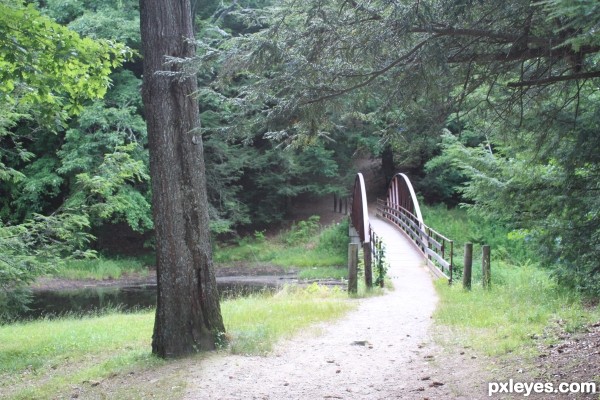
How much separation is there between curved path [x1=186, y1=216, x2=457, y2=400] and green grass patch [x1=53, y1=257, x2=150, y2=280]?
1621cm

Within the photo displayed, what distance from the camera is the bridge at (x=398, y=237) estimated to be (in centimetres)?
1234

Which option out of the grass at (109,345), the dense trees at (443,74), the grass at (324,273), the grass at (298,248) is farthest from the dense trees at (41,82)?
the grass at (298,248)

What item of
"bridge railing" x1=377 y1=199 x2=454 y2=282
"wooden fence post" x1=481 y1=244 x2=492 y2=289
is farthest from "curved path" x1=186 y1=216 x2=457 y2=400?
"bridge railing" x1=377 y1=199 x2=454 y2=282

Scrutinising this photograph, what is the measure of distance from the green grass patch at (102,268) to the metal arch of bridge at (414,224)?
1100 cm

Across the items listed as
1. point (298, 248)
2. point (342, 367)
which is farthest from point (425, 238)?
point (298, 248)

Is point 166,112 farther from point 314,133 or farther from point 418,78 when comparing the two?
point 418,78

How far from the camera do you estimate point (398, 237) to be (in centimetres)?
1939

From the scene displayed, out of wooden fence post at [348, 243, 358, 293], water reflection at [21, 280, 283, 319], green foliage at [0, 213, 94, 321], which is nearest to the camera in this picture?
green foliage at [0, 213, 94, 321]

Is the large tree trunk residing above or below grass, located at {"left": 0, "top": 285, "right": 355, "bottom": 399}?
above

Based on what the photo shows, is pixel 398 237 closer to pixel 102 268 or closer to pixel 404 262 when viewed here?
pixel 404 262

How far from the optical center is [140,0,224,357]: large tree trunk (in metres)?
6.34

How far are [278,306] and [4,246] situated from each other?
4757 millimetres

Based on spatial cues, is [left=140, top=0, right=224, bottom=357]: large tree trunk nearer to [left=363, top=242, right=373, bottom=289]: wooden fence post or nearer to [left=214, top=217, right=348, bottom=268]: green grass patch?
[left=363, top=242, right=373, bottom=289]: wooden fence post

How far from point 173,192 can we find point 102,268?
17.9 meters
